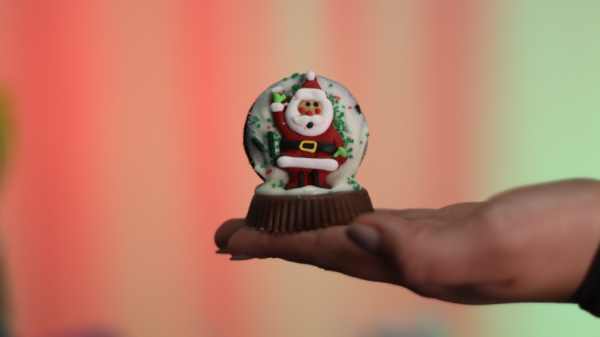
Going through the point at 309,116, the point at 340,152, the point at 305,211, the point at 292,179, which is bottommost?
the point at 305,211

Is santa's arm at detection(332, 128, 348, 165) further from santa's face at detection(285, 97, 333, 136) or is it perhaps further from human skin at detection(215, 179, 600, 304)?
human skin at detection(215, 179, 600, 304)

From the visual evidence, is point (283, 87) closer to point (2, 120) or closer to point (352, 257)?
point (352, 257)

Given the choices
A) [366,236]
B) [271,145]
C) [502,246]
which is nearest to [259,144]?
[271,145]

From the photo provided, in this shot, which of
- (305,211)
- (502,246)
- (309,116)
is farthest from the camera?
(309,116)

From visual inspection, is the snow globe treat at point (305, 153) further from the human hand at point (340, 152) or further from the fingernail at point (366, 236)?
the fingernail at point (366, 236)

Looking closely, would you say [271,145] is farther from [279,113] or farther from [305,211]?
[305,211]

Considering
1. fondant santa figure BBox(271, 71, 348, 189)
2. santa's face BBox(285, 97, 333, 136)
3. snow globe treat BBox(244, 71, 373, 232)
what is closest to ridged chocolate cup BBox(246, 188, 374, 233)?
snow globe treat BBox(244, 71, 373, 232)

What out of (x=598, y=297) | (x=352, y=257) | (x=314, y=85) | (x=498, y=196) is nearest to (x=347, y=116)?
(x=314, y=85)

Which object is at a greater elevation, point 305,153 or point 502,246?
point 305,153

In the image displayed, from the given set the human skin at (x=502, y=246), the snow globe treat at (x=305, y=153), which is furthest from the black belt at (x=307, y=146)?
the human skin at (x=502, y=246)
